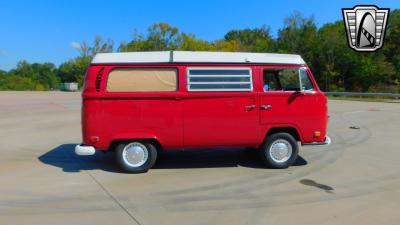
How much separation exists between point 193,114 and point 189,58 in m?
1.07

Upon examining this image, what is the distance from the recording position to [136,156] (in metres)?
8.04

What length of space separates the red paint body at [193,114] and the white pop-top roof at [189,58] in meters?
0.10

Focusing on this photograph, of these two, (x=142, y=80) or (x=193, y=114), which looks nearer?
(x=142, y=80)

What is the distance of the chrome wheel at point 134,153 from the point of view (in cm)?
802

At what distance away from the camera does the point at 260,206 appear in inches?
233

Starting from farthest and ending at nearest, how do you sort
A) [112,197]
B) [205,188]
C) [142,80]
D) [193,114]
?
1. [193,114]
2. [142,80]
3. [205,188]
4. [112,197]

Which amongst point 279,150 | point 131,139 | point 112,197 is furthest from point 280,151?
point 112,197

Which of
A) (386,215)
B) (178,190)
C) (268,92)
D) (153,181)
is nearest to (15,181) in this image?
(153,181)

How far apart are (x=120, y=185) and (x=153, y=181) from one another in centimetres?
59

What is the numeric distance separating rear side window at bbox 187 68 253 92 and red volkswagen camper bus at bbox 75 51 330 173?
0.02 metres

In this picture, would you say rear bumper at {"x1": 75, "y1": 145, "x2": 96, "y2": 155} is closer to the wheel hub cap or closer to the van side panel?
the van side panel

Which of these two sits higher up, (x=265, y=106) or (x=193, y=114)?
(x=265, y=106)

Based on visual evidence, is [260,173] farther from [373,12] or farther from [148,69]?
[373,12]

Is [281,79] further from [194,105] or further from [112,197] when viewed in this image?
[112,197]
